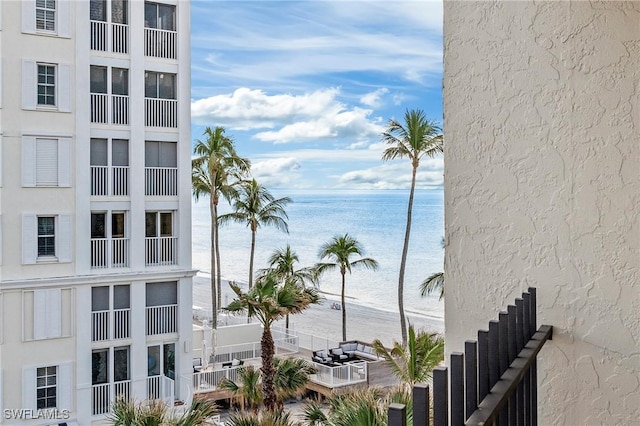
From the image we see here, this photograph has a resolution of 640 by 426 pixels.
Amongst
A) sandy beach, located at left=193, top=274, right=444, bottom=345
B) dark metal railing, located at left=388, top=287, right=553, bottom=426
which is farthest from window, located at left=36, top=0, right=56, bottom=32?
sandy beach, located at left=193, top=274, right=444, bottom=345

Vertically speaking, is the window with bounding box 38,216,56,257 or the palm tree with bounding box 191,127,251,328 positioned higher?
the palm tree with bounding box 191,127,251,328

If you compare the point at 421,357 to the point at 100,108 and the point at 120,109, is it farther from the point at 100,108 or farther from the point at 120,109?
the point at 100,108

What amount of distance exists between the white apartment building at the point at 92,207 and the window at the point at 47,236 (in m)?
0.02

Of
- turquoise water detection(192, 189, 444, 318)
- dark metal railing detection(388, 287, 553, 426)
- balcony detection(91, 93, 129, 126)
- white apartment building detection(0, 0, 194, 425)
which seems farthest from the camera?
turquoise water detection(192, 189, 444, 318)

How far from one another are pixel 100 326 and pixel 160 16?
5.08m

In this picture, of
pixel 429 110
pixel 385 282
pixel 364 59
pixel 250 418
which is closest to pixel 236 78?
pixel 364 59

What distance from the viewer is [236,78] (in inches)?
1857

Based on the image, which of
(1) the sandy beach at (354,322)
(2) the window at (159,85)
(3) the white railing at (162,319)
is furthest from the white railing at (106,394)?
(1) the sandy beach at (354,322)

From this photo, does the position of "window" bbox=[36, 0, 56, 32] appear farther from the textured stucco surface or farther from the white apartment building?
the textured stucco surface

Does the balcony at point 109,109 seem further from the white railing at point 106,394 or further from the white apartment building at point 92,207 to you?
the white railing at point 106,394

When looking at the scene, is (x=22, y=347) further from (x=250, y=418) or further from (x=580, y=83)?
(x=580, y=83)

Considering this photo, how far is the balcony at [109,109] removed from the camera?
9.68m

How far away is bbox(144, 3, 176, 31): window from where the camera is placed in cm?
1009

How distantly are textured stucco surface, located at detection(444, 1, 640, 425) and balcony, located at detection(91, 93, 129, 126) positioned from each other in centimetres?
906
